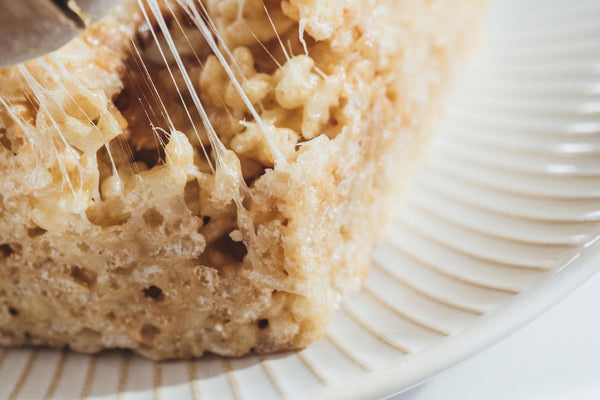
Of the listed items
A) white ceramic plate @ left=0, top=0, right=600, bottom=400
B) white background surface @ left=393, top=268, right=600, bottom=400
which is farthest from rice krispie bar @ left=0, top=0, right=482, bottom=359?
white background surface @ left=393, top=268, right=600, bottom=400

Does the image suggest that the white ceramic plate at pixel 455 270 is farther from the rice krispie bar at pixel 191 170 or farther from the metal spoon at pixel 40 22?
the metal spoon at pixel 40 22

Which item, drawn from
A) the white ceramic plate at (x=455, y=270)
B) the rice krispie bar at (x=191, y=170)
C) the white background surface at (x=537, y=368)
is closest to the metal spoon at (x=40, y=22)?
the rice krispie bar at (x=191, y=170)

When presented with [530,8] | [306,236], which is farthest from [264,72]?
[530,8]

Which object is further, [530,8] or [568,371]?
[530,8]

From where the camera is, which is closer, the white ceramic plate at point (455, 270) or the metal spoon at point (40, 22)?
the metal spoon at point (40, 22)

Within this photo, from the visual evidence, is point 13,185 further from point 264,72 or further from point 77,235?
point 264,72

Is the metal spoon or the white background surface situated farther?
the white background surface

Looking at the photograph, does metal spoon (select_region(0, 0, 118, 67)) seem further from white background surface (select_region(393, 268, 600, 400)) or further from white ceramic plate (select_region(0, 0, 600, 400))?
white background surface (select_region(393, 268, 600, 400))
